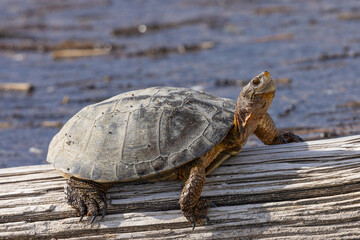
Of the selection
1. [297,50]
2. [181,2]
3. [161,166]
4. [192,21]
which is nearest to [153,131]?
[161,166]

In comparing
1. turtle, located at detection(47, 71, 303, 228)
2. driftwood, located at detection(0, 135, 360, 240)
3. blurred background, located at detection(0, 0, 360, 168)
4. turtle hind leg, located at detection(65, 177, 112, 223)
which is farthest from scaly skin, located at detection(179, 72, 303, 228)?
blurred background, located at detection(0, 0, 360, 168)

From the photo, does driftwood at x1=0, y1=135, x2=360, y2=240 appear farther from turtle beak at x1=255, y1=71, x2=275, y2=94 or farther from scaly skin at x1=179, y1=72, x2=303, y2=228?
turtle beak at x1=255, y1=71, x2=275, y2=94

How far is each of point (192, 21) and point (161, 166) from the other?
9.31 metres

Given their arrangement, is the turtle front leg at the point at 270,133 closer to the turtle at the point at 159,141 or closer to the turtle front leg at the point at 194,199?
the turtle at the point at 159,141

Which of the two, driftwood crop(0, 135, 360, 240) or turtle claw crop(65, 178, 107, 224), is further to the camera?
turtle claw crop(65, 178, 107, 224)

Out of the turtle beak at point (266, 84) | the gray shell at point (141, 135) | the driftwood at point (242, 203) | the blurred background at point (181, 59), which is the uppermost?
the turtle beak at point (266, 84)

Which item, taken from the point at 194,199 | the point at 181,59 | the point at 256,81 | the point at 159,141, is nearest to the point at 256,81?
the point at 256,81

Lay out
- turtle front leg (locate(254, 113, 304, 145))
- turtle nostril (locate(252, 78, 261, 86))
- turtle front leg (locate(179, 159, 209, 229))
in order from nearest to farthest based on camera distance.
Answer: 1. turtle front leg (locate(179, 159, 209, 229))
2. turtle nostril (locate(252, 78, 261, 86))
3. turtle front leg (locate(254, 113, 304, 145))

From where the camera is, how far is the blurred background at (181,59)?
685 centimetres

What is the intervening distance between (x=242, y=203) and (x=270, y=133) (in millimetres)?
763

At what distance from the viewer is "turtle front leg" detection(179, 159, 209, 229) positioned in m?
3.41

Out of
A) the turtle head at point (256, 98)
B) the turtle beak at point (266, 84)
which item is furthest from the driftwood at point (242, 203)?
the turtle beak at point (266, 84)

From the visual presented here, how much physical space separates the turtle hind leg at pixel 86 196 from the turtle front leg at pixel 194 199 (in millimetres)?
618

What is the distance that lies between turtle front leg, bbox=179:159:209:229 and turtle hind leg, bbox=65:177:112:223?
62 cm
